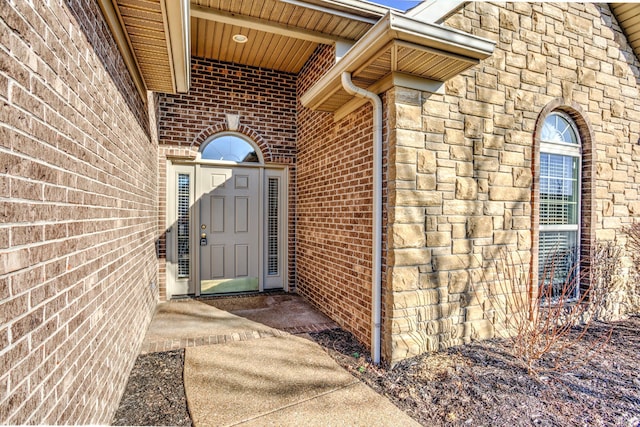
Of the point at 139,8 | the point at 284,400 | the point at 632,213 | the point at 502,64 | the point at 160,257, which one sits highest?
the point at 502,64

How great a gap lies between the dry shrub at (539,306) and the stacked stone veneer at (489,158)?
13 cm

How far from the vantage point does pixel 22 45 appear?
1078 mm

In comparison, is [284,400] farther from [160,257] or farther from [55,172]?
[160,257]

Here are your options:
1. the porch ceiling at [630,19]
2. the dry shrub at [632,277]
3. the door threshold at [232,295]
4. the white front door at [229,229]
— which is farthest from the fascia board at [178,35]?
the dry shrub at [632,277]

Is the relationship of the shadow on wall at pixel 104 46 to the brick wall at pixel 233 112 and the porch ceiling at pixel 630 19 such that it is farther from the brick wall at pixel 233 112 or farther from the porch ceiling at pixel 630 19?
the porch ceiling at pixel 630 19

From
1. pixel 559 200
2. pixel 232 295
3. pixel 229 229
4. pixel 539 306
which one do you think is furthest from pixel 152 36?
pixel 559 200

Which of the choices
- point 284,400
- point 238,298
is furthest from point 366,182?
point 238,298

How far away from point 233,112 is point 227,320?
3.16 meters

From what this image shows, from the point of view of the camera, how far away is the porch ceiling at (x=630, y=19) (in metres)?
4.26

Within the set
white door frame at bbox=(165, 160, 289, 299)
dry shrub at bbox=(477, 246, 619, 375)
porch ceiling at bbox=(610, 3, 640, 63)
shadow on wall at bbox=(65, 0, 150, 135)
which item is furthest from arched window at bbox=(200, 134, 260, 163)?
porch ceiling at bbox=(610, 3, 640, 63)

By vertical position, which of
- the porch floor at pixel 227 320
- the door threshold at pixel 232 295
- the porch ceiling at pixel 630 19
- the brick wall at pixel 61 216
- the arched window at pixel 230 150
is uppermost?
the porch ceiling at pixel 630 19

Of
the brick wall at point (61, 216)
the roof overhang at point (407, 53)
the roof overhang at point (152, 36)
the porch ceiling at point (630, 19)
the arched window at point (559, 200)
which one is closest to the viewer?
the brick wall at point (61, 216)

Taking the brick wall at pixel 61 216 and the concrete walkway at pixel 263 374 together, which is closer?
the brick wall at pixel 61 216

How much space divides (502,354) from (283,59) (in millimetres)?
4736
